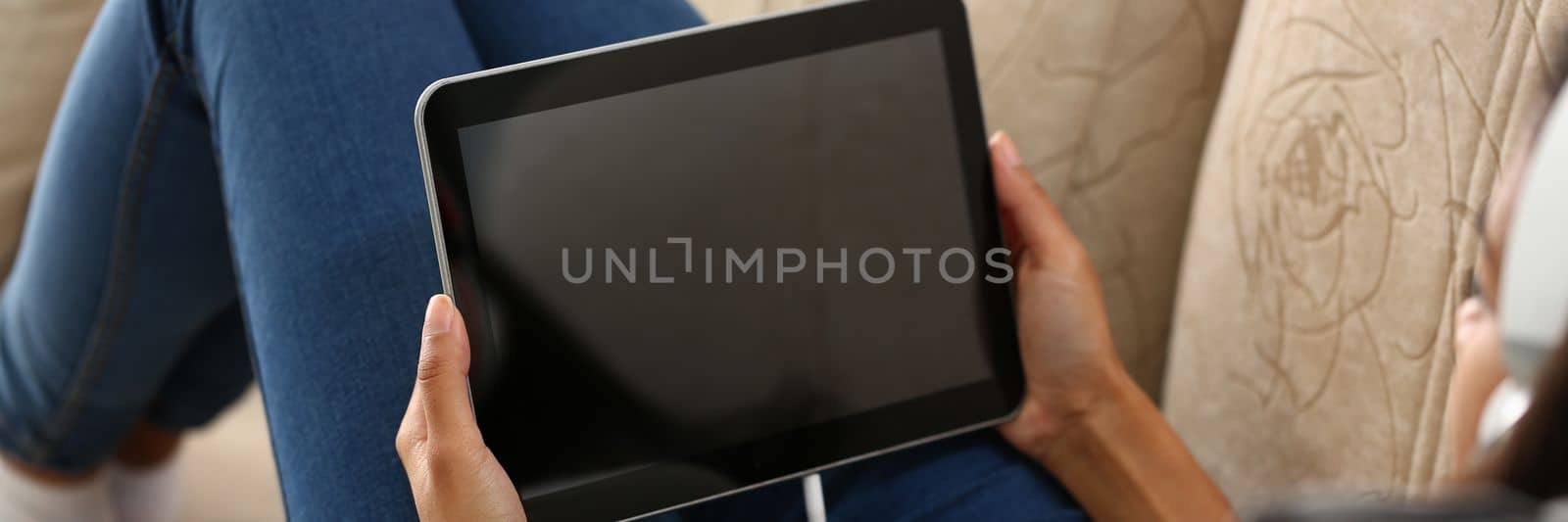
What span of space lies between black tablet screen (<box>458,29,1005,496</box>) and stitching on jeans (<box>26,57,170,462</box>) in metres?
0.30

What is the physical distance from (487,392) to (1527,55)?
53 cm

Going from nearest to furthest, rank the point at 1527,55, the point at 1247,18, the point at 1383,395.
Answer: the point at 1527,55 → the point at 1383,395 → the point at 1247,18

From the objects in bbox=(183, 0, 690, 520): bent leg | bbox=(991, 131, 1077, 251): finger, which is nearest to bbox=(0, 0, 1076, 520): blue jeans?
bbox=(183, 0, 690, 520): bent leg

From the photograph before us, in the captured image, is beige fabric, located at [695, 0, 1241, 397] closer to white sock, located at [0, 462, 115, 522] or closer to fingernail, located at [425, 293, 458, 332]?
fingernail, located at [425, 293, 458, 332]

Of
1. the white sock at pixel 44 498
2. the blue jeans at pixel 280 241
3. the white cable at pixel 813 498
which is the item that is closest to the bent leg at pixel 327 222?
the blue jeans at pixel 280 241

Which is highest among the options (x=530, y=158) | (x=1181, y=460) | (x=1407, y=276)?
(x=530, y=158)

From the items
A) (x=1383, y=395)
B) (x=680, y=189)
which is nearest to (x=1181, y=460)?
(x=1383, y=395)

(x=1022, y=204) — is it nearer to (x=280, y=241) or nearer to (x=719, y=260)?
(x=719, y=260)

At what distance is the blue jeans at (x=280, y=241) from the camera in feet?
1.94

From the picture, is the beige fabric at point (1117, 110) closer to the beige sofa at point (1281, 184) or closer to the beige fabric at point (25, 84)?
the beige sofa at point (1281, 184)

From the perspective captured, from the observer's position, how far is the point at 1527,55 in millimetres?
526

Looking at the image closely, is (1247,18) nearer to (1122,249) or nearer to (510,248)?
(1122,249)

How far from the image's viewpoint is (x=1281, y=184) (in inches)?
27.0

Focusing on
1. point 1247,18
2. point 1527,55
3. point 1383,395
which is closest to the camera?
point 1527,55
